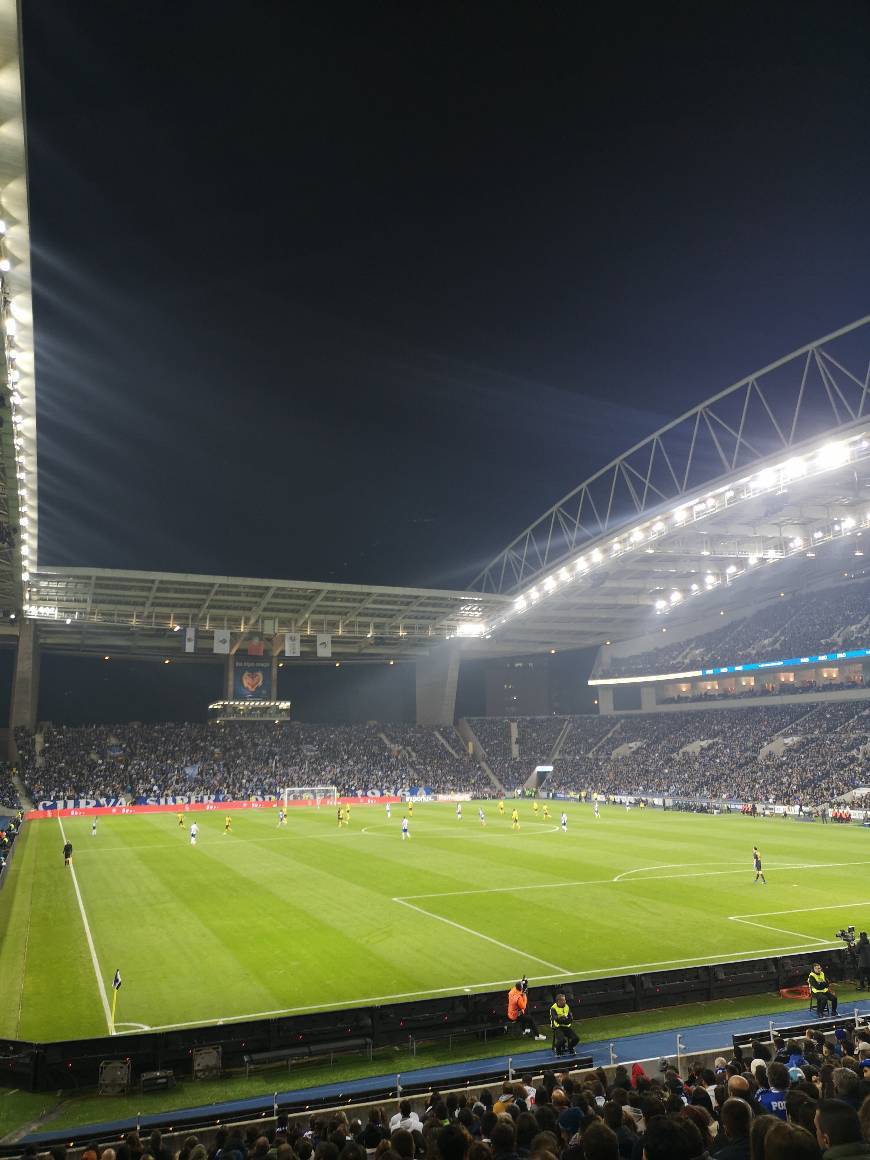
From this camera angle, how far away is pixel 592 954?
20078mm

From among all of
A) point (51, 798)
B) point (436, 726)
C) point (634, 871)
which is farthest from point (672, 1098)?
point (436, 726)

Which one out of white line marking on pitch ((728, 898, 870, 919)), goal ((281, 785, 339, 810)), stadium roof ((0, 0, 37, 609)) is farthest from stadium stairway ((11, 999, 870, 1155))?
goal ((281, 785, 339, 810))

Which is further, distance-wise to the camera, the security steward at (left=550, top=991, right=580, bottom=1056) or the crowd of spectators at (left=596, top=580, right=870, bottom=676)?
the crowd of spectators at (left=596, top=580, right=870, bottom=676)

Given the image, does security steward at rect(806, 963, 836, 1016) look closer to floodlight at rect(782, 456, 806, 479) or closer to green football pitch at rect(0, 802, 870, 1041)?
green football pitch at rect(0, 802, 870, 1041)

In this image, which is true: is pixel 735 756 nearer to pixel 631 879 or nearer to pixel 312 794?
pixel 312 794

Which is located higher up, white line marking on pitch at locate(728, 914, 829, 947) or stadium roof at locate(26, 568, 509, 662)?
stadium roof at locate(26, 568, 509, 662)

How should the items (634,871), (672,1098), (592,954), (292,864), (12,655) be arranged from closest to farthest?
(672,1098), (592,954), (634,871), (292,864), (12,655)

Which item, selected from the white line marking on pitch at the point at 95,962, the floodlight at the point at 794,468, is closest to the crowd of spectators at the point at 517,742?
the floodlight at the point at 794,468

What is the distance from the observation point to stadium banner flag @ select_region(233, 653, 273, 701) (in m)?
76.2

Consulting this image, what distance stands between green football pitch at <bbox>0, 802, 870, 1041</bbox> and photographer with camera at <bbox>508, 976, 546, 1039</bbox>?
2.37m

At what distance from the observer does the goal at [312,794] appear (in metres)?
71.6

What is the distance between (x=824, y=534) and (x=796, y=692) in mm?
20846

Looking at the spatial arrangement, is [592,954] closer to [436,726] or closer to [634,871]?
[634,871]

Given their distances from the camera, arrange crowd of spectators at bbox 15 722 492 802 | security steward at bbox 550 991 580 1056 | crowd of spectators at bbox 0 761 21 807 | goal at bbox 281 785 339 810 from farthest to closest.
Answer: goal at bbox 281 785 339 810, crowd of spectators at bbox 15 722 492 802, crowd of spectators at bbox 0 761 21 807, security steward at bbox 550 991 580 1056
